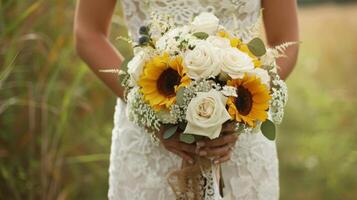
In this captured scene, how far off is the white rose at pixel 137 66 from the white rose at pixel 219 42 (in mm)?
234

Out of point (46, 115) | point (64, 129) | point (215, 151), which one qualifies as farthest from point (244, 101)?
point (64, 129)

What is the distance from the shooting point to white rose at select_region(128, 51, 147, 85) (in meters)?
2.62

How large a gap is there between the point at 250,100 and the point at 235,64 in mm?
141

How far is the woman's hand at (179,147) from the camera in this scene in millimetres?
2768

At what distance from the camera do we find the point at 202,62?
8.20 ft

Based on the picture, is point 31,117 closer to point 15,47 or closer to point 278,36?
point 15,47

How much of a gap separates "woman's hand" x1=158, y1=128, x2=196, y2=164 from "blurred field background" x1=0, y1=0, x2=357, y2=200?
114cm

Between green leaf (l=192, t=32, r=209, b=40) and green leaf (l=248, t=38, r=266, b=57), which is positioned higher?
green leaf (l=192, t=32, r=209, b=40)

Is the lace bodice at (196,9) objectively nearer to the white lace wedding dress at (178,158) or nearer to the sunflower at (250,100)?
the white lace wedding dress at (178,158)

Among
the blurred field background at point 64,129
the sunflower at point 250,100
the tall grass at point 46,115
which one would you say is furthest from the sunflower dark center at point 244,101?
the tall grass at point 46,115

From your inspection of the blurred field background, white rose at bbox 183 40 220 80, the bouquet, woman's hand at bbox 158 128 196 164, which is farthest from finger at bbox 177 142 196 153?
the blurred field background

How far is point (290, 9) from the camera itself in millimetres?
3203

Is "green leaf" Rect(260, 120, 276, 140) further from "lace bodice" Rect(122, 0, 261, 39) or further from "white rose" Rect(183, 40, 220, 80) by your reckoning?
"lace bodice" Rect(122, 0, 261, 39)

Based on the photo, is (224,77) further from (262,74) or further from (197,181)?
(197,181)
